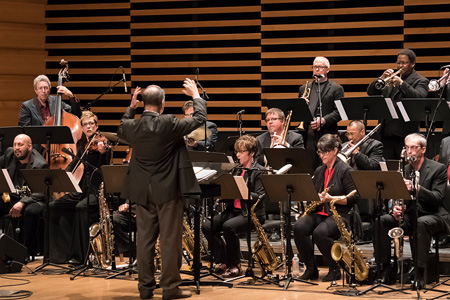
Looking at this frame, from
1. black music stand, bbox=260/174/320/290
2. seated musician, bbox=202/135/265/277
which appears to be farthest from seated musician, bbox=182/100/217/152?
black music stand, bbox=260/174/320/290

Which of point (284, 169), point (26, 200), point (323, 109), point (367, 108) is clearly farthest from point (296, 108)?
point (26, 200)

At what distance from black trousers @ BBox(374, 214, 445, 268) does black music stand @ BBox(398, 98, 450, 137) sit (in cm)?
123

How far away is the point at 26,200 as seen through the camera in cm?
723

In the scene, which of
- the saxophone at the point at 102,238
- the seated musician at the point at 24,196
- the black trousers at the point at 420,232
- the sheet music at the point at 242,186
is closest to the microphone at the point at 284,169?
the sheet music at the point at 242,186

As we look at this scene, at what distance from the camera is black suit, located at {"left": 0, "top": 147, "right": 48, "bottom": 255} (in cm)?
726

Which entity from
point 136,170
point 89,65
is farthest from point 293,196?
point 89,65

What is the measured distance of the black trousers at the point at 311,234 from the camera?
6.03m

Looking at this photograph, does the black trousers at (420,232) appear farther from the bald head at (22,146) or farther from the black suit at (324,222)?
the bald head at (22,146)

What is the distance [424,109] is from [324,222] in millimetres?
1624

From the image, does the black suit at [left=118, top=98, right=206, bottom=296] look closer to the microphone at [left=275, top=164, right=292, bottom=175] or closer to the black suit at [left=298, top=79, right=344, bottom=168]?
the microphone at [left=275, top=164, right=292, bottom=175]

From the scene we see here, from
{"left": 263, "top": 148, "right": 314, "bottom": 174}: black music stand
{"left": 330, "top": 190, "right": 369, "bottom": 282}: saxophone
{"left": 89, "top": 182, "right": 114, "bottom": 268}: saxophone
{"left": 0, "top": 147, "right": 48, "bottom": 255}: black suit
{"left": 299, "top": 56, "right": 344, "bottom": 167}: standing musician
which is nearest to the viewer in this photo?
{"left": 330, "top": 190, "right": 369, "bottom": 282}: saxophone

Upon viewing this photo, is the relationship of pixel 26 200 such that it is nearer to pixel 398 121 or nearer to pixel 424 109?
pixel 398 121

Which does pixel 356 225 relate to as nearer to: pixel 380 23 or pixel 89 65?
pixel 380 23

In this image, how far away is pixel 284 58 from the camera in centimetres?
1013
